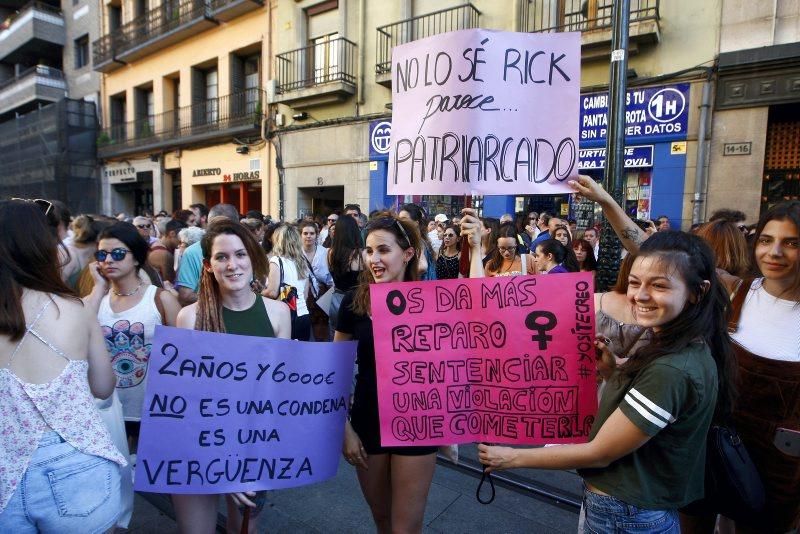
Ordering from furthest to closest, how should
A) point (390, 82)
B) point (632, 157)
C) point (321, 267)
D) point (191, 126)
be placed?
point (191, 126) → point (390, 82) → point (632, 157) → point (321, 267)

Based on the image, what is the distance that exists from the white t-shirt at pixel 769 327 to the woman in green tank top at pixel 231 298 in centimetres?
201

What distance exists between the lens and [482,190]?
2.19 meters

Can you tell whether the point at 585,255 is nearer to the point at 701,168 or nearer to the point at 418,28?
the point at 701,168

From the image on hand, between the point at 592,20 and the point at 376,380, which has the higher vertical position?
the point at 592,20

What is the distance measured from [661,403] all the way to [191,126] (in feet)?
58.3

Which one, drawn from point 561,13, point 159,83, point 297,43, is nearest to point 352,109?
point 297,43

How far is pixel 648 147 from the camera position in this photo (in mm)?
8602

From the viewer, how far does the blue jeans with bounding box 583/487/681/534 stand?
57.7 inches

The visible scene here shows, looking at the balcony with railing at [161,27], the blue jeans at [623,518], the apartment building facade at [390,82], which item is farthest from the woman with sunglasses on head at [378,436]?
the balcony with railing at [161,27]

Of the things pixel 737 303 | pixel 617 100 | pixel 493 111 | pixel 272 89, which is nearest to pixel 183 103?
pixel 272 89

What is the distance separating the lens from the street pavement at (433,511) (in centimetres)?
278

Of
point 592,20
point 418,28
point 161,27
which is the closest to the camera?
point 592,20

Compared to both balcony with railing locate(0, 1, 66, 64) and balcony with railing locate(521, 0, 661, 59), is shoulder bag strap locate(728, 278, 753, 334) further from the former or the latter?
balcony with railing locate(0, 1, 66, 64)

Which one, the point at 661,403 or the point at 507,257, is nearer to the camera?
the point at 661,403
